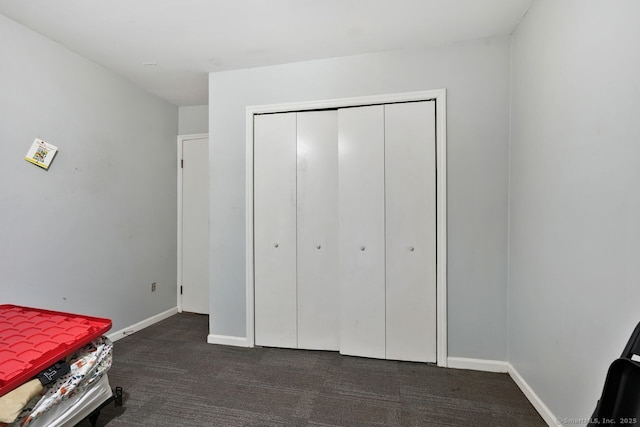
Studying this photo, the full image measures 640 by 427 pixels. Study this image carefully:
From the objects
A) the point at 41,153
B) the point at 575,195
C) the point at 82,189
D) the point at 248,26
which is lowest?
the point at 575,195

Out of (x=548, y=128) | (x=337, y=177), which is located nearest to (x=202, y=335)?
(x=337, y=177)

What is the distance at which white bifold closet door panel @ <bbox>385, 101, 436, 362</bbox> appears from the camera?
221 centimetres

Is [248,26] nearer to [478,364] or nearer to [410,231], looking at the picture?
[410,231]

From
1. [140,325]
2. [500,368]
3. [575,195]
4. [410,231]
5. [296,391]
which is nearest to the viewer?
[575,195]

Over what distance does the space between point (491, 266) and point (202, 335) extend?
270cm

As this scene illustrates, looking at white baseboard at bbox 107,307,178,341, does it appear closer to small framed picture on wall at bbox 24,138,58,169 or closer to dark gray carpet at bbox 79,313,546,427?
dark gray carpet at bbox 79,313,546,427

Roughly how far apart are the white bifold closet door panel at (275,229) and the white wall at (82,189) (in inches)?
54.4

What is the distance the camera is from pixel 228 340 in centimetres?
259

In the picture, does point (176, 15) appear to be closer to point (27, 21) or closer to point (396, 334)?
point (27, 21)

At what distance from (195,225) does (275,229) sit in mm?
1452

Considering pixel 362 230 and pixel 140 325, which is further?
pixel 140 325

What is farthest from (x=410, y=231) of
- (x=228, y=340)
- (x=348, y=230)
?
(x=228, y=340)

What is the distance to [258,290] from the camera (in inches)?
101

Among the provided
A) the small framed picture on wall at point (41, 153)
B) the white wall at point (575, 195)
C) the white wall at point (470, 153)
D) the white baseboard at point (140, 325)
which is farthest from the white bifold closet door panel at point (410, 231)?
the small framed picture on wall at point (41, 153)
